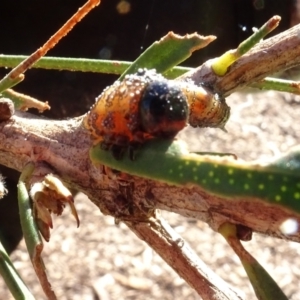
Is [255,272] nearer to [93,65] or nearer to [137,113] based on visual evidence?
[137,113]

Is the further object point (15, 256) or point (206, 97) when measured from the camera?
point (15, 256)

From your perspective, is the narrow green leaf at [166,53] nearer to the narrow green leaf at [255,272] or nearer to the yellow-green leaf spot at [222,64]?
→ the yellow-green leaf spot at [222,64]

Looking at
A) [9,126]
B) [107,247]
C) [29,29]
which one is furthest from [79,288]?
[9,126]

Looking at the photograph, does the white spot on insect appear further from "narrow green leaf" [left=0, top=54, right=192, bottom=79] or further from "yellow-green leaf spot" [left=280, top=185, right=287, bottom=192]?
"narrow green leaf" [left=0, top=54, right=192, bottom=79]

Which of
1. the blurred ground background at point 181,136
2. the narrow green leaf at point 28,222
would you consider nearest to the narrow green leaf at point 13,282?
the narrow green leaf at point 28,222

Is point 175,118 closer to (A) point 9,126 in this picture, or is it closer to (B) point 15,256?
(A) point 9,126

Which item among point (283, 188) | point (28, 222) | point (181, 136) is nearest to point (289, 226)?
point (283, 188)

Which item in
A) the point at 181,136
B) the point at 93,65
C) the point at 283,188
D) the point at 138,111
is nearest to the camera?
the point at 283,188
